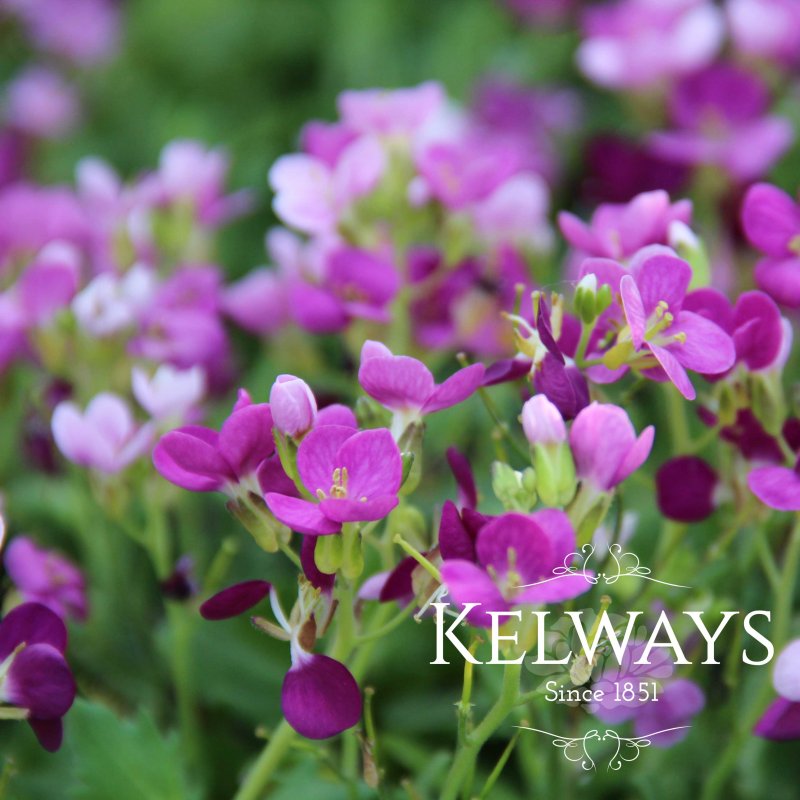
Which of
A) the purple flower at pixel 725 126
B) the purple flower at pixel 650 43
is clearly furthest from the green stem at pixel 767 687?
the purple flower at pixel 650 43

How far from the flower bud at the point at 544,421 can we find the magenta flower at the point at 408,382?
0.04m

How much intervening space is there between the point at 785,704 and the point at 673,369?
0.23 meters

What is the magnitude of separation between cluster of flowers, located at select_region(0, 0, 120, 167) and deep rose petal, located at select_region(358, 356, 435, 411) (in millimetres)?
1339

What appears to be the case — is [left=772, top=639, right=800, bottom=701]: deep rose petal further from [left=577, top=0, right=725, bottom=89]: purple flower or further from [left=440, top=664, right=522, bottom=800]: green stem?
[left=577, top=0, right=725, bottom=89]: purple flower

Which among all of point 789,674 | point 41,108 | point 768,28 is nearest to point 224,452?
point 789,674

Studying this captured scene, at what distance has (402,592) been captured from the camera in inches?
25.3

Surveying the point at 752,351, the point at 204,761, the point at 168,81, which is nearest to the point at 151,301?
the point at 204,761

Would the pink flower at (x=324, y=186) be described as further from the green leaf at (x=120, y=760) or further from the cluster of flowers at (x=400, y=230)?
the green leaf at (x=120, y=760)

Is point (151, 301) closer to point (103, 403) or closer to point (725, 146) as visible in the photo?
point (103, 403)

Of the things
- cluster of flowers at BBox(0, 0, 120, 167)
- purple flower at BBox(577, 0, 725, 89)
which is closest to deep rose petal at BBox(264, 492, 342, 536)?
purple flower at BBox(577, 0, 725, 89)

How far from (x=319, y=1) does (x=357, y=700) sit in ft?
5.21

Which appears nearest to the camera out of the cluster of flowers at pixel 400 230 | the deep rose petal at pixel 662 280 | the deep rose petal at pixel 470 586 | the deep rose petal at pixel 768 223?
the deep rose petal at pixel 470 586

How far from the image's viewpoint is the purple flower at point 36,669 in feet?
2.03

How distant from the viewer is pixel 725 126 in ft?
4.09
